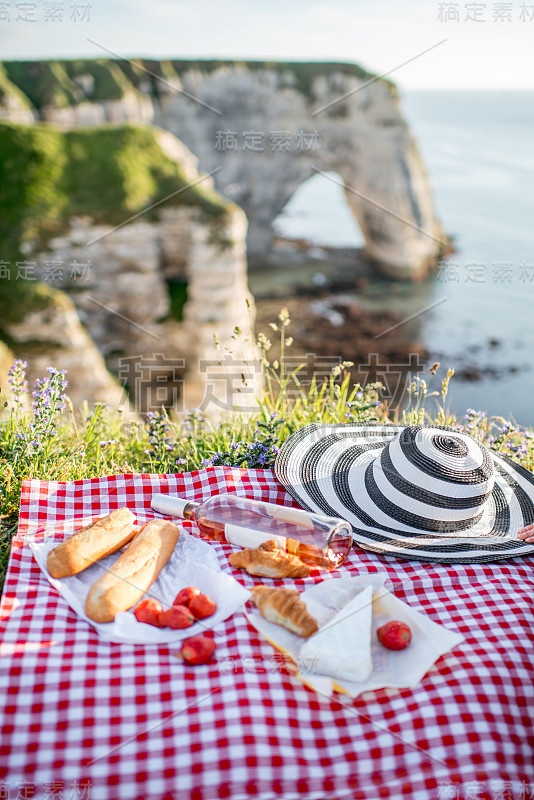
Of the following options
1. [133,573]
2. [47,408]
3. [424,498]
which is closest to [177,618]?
[133,573]

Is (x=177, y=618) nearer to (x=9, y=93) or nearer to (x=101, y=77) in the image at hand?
(x=9, y=93)

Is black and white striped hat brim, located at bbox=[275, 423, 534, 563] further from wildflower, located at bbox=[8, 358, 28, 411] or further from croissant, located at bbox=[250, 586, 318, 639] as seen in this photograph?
wildflower, located at bbox=[8, 358, 28, 411]

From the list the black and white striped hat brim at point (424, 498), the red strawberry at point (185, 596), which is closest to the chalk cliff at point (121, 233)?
the black and white striped hat brim at point (424, 498)

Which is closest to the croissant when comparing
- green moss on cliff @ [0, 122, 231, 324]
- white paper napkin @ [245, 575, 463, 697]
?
white paper napkin @ [245, 575, 463, 697]

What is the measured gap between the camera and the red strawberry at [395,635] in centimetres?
193

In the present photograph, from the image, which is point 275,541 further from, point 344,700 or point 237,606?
point 344,700

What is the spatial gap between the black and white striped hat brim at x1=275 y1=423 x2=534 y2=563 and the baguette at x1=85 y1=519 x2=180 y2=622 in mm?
642

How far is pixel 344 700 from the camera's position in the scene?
1.82m

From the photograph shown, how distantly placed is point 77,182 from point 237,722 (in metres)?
18.2

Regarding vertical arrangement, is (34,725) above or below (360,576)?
below

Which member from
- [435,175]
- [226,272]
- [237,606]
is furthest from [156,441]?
[435,175]

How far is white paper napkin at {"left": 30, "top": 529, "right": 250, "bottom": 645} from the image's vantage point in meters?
1.97

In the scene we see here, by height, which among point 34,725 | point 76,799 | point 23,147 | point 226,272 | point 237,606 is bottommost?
point 76,799

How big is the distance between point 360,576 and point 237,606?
46 centimetres
